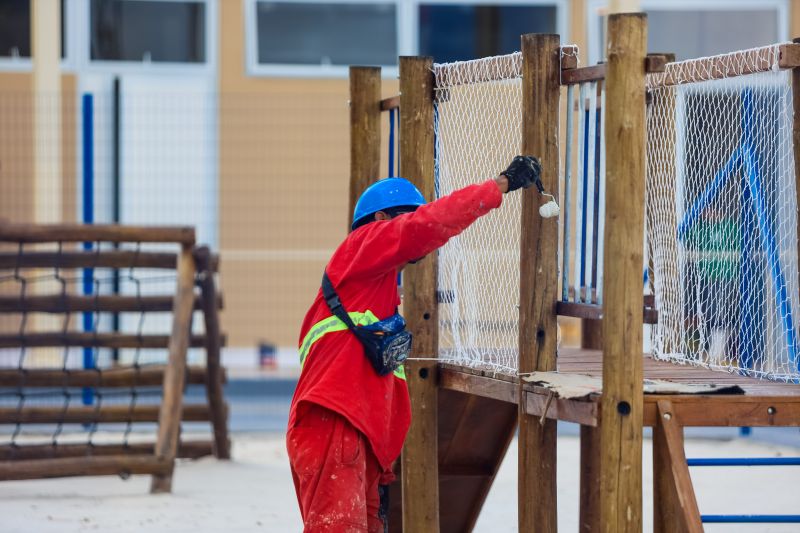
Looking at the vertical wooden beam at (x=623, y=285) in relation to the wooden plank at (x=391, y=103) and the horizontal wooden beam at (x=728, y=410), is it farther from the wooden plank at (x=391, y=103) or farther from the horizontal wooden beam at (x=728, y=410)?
the wooden plank at (x=391, y=103)

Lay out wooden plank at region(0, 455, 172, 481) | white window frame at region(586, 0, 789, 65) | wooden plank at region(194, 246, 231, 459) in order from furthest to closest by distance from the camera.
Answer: white window frame at region(586, 0, 789, 65), wooden plank at region(194, 246, 231, 459), wooden plank at region(0, 455, 172, 481)

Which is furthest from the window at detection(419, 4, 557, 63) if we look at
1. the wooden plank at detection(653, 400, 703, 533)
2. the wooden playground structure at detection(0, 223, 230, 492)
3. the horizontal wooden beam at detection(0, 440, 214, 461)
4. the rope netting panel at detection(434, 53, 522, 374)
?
the wooden plank at detection(653, 400, 703, 533)

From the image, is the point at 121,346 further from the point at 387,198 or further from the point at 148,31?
the point at 148,31

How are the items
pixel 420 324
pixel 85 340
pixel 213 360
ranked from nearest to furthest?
pixel 420 324 < pixel 85 340 < pixel 213 360

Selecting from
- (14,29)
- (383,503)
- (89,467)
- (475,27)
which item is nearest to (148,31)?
(14,29)

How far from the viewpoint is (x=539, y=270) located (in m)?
5.39

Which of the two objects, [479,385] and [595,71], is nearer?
[595,71]

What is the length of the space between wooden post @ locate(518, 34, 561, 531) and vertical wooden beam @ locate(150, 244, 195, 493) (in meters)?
3.70

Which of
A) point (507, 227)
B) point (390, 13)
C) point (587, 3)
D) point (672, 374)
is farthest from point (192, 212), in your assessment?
point (672, 374)

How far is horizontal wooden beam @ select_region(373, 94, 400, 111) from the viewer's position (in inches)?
263

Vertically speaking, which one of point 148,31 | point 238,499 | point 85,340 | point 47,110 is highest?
point 148,31

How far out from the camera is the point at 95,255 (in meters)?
9.32

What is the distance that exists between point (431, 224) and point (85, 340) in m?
5.27

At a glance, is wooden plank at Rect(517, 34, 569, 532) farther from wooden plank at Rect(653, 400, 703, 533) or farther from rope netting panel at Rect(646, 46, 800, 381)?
rope netting panel at Rect(646, 46, 800, 381)
